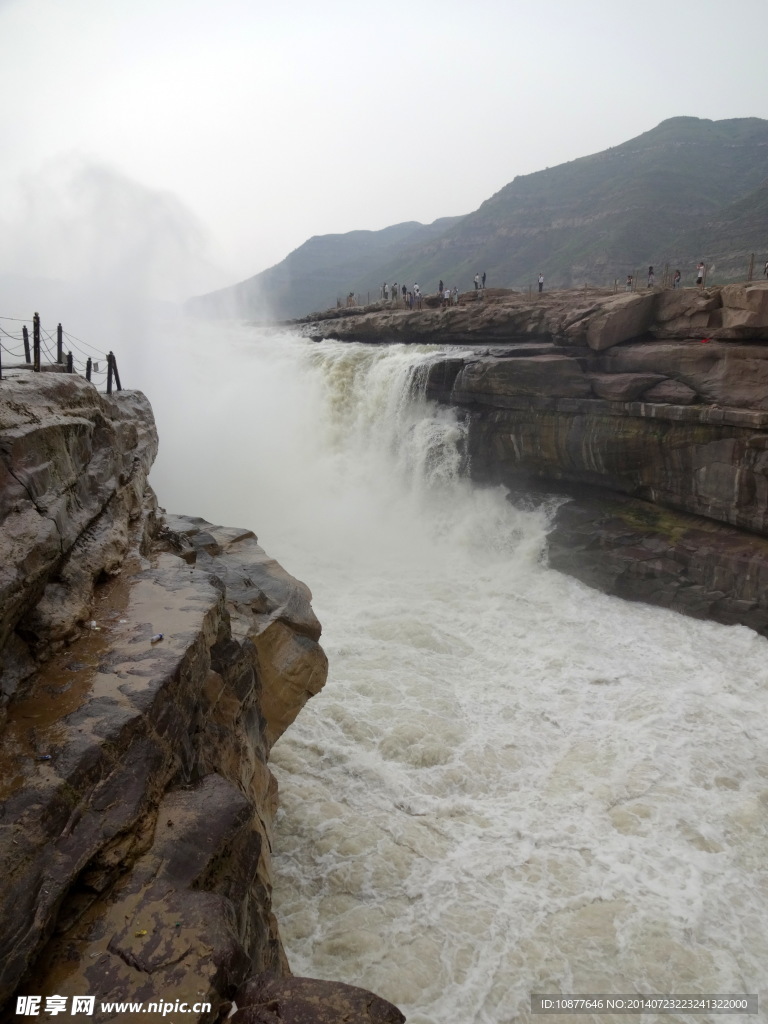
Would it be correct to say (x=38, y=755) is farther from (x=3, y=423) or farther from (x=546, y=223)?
(x=546, y=223)

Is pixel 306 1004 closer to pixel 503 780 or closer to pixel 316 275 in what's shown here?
pixel 503 780

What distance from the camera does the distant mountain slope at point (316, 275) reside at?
85375 mm

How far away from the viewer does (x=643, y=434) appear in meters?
15.0

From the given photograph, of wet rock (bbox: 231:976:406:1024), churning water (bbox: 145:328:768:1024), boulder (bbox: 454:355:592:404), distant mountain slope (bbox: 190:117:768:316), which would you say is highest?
distant mountain slope (bbox: 190:117:768:316)

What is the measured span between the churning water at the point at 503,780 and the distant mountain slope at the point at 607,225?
32.0 meters

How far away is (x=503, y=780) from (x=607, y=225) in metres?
73.3

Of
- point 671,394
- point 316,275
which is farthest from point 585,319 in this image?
point 316,275

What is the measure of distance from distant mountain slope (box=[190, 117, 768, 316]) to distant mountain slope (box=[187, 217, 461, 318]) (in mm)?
508

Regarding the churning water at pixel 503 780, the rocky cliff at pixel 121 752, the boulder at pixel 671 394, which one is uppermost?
the boulder at pixel 671 394

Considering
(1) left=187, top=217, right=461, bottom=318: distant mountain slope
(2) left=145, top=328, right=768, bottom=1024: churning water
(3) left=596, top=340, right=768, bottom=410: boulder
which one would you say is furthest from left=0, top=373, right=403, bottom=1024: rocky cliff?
(1) left=187, top=217, right=461, bottom=318: distant mountain slope

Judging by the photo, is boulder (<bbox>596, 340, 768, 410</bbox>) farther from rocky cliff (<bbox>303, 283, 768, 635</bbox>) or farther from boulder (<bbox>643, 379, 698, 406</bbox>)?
boulder (<bbox>643, 379, 698, 406</bbox>)

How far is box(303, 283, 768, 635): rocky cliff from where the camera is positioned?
13.4m

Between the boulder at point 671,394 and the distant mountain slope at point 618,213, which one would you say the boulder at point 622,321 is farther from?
the distant mountain slope at point 618,213

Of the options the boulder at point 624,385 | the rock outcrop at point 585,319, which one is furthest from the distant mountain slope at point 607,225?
the boulder at point 624,385
